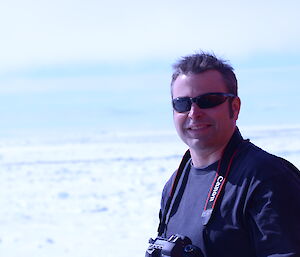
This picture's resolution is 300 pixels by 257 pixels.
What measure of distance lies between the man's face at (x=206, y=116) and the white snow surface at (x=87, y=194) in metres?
4.08

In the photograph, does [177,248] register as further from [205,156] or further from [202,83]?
[202,83]

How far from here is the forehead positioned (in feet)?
5.37

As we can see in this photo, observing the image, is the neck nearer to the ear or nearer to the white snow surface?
the ear

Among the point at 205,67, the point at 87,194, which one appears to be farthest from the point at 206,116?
the point at 87,194

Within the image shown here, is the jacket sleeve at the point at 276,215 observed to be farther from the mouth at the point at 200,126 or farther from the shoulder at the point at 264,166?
the mouth at the point at 200,126

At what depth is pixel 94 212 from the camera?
8375 millimetres

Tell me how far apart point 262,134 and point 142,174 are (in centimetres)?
890

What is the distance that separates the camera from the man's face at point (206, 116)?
164 cm

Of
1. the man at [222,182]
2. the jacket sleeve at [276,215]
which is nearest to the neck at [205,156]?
the man at [222,182]

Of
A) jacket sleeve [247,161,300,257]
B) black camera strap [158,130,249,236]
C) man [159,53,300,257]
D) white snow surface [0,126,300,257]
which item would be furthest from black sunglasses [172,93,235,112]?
white snow surface [0,126,300,257]

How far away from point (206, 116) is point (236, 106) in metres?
0.12

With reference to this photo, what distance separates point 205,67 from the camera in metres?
1.63

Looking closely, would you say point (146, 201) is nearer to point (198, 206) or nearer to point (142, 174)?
point (142, 174)

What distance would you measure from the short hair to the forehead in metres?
0.01
